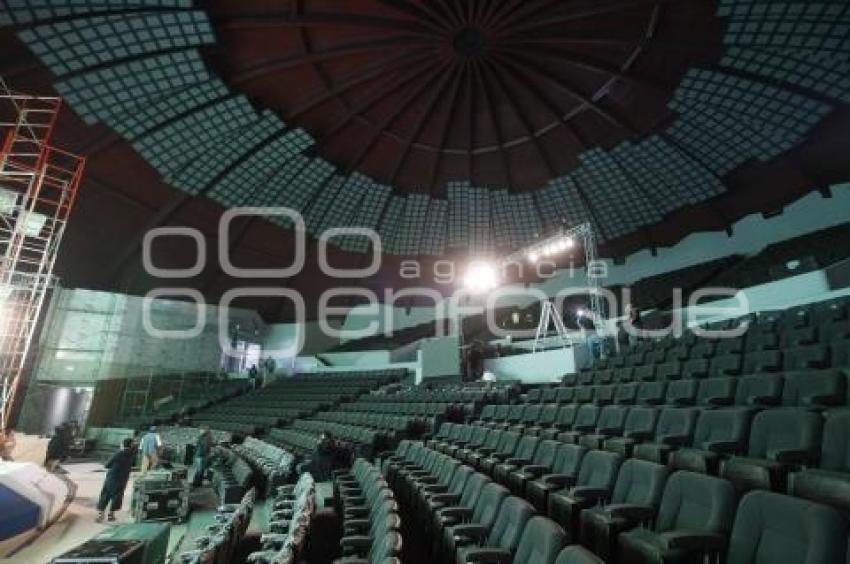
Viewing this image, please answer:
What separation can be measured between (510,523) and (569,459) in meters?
1.36

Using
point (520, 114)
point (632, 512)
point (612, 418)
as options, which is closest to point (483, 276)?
point (520, 114)

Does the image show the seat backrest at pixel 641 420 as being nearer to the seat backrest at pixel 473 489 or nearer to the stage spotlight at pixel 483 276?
the seat backrest at pixel 473 489

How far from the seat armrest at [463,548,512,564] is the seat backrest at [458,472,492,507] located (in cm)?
102

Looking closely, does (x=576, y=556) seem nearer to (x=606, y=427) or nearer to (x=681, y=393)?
(x=606, y=427)

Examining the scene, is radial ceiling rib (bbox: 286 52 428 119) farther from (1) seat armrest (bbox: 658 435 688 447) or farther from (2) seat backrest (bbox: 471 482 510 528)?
(2) seat backrest (bbox: 471 482 510 528)

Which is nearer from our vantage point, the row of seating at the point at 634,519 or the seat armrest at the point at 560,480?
the row of seating at the point at 634,519

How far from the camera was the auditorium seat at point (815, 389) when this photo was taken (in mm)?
3480

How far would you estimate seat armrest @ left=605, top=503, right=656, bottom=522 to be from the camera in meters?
2.52

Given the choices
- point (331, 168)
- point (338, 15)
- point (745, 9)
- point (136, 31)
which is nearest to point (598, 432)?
point (745, 9)

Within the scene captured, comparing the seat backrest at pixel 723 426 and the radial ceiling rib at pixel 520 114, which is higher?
the radial ceiling rib at pixel 520 114

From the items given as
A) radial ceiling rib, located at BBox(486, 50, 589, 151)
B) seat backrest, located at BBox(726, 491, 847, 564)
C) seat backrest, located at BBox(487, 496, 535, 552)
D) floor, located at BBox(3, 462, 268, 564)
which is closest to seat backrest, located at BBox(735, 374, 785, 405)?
seat backrest, located at BBox(726, 491, 847, 564)

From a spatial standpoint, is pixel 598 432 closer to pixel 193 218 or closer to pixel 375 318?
pixel 193 218

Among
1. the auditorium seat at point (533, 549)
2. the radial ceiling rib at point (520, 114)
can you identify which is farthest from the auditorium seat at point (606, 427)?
the radial ceiling rib at point (520, 114)

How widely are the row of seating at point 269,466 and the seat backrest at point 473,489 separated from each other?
4.16 m
